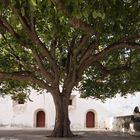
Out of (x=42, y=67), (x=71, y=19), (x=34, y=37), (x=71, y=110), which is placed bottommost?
(x=71, y=110)

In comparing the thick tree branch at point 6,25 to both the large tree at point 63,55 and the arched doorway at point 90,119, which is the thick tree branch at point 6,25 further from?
the arched doorway at point 90,119

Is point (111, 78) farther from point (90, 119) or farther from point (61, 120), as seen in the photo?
point (90, 119)

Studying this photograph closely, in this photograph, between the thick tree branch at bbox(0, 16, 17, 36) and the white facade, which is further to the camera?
the white facade

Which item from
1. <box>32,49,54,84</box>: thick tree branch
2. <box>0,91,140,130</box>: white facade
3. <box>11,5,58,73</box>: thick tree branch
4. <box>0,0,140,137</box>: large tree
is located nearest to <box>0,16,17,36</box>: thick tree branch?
<box>0,0,140,137</box>: large tree

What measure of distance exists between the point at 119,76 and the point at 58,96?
4140 mm

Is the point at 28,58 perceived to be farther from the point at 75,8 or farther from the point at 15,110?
the point at 15,110

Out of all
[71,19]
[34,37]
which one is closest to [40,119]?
[34,37]

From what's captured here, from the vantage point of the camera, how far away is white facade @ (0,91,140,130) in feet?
110

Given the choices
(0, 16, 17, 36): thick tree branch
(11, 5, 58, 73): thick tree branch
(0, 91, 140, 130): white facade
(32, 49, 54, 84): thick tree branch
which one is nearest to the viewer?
(11, 5, 58, 73): thick tree branch

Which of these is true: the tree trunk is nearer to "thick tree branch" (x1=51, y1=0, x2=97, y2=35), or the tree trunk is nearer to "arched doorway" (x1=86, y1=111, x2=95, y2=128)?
"thick tree branch" (x1=51, y1=0, x2=97, y2=35)

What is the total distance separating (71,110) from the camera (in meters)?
33.5

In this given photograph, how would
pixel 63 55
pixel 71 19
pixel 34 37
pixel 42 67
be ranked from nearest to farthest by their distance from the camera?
1. pixel 71 19
2. pixel 34 37
3. pixel 42 67
4. pixel 63 55

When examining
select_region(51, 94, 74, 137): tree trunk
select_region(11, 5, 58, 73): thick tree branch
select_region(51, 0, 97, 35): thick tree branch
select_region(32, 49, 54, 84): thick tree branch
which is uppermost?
select_region(11, 5, 58, 73): thick tree branch

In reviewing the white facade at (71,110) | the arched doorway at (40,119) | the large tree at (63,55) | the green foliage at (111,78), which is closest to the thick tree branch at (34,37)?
the large tree at (63,55)
